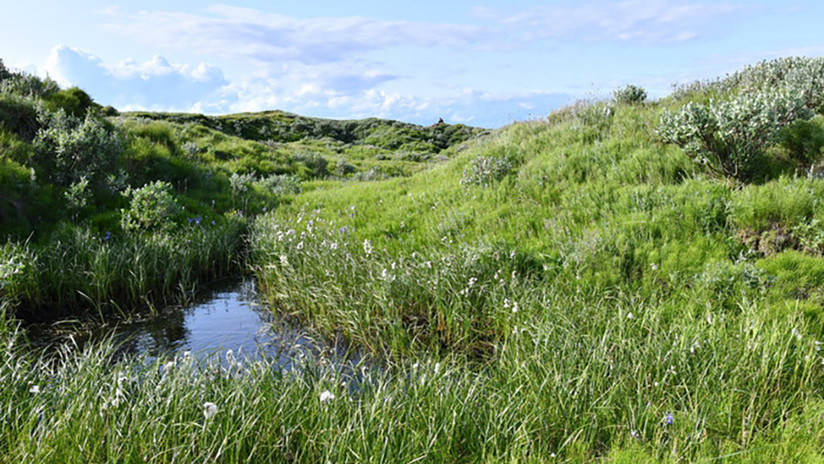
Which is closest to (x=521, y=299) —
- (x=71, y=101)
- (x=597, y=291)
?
(x=597, y=291)

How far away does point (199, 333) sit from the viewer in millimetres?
7410

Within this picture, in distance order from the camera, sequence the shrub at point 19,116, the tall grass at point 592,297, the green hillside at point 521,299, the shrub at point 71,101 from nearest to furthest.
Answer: the green hillside at point 521,299 → the tall grass at point 592,297 → the shrub at point 19,116 → the shrub at point 71,101

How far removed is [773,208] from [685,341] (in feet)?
12.5

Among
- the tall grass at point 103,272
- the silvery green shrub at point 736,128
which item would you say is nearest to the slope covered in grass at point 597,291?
the silvery green shrub at point 736,128

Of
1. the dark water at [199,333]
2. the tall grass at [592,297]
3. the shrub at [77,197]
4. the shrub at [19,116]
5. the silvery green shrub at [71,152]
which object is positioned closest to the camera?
the tall grass at [592,297]

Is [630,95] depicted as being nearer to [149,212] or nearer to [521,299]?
[521,299]

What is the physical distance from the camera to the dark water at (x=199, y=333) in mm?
6699

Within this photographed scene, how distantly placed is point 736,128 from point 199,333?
9.35m

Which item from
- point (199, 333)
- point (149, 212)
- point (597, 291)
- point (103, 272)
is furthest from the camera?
point (149, 212)

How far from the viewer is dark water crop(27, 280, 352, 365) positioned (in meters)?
6.70

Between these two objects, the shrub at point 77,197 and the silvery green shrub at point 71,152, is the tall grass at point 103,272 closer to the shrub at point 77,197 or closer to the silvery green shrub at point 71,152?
the shrub at point 77,197

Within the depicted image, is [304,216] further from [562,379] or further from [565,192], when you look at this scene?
[562,379]

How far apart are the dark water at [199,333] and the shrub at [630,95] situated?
10806 mm

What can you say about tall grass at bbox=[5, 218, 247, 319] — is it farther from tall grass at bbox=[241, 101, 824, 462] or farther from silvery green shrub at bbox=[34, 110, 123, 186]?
silvery green shrub at bbox=[34, 110, 123, 186]
